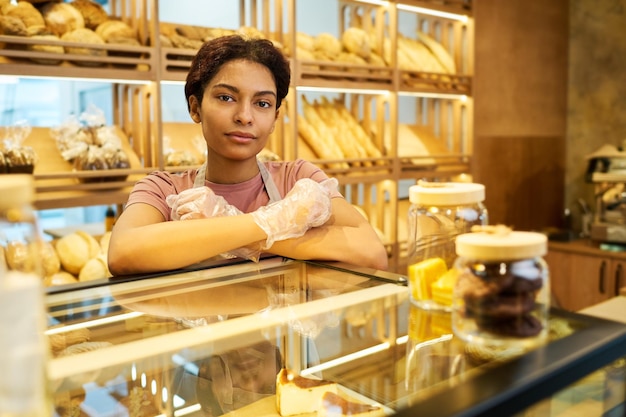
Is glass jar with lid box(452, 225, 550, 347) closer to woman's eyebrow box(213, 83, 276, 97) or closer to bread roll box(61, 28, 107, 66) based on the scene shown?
woman's eyebrow box(213, 83, 276, 97)

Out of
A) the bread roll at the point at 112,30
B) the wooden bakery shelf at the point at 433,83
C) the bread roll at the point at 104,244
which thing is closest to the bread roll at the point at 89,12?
the bread roll at the point at 112,30

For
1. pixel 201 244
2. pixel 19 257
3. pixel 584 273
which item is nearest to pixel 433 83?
pixel 584 273

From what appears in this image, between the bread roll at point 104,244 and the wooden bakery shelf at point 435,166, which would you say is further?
the wooden bakery shelf at point 435,166

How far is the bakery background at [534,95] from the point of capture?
3928 mm

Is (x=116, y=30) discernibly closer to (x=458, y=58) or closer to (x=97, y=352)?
(x=97, y=352)

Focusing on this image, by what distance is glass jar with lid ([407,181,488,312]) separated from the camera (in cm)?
84

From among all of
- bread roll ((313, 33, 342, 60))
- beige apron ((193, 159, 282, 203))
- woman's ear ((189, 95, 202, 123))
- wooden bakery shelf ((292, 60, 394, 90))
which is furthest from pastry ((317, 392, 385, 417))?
bread roll ((313, 33, 342, 60))

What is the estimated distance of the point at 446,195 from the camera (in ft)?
2.77

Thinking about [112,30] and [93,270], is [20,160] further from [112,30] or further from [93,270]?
[112,30]

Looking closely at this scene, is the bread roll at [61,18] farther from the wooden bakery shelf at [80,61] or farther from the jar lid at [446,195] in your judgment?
the jar lid at [446,195]

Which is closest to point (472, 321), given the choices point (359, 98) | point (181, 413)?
point (181, 413)

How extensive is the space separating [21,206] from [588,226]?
438cm

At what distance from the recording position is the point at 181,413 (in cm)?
76

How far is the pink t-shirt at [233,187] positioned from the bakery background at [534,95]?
219 centimetres
